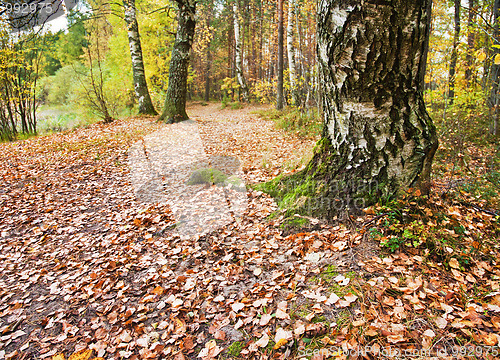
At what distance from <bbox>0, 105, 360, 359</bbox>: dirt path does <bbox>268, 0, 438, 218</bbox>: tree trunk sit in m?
0.65

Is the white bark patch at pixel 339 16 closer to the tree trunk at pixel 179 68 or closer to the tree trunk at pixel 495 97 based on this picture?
the tree trunk at pixel 495 97

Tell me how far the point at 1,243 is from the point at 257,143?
5789 millimetres

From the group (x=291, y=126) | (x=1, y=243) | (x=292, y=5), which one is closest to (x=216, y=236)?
(x=1, y=243)

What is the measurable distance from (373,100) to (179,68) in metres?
9.57

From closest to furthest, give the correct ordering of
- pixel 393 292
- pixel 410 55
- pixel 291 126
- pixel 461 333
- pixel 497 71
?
1. pixel 461 333
2. pixel 393 292
3. pixel 410 55
4. pixel 497 71
5. pixel 291 126

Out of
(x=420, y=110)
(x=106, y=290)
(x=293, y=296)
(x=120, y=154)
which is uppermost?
(x=420, y=110)

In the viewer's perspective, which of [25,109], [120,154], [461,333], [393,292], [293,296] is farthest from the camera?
[25,109]

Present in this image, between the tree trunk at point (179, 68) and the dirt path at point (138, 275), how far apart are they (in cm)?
593

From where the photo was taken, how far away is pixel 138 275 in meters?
3.12

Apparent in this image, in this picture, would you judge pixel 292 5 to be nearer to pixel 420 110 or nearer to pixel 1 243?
pixel 420 110

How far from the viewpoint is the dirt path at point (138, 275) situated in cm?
232

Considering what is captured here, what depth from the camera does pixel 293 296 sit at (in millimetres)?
2383

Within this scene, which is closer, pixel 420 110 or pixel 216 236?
pixel 420 110

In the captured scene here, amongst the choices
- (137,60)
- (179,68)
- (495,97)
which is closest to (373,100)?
(495,97)
